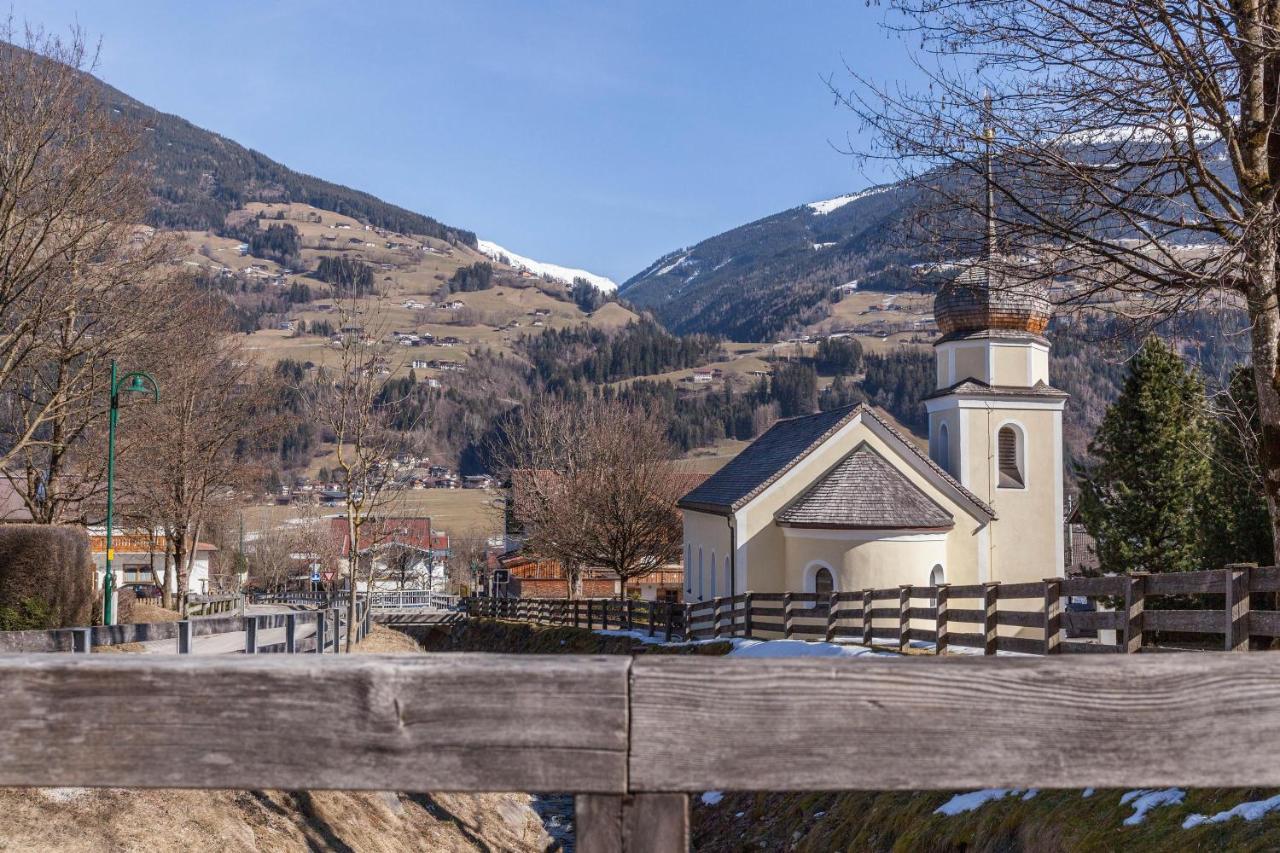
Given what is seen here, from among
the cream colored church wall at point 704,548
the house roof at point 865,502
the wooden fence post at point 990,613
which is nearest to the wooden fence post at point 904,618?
the wooden fence post at point 990,613

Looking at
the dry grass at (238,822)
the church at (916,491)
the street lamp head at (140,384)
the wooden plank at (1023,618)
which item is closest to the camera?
the dry grass at (238,822)

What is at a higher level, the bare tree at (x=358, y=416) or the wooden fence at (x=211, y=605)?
the bare tree at (x=358, y=416)

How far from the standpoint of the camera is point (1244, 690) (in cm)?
231

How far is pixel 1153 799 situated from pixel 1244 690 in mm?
6524

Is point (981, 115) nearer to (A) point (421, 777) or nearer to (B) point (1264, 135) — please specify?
(B) point (1264, 135)

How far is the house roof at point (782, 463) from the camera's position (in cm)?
3675

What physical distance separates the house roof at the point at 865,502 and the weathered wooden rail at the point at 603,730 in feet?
105

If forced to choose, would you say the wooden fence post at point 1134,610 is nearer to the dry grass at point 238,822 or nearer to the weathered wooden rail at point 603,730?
the dry grass at point 238,822

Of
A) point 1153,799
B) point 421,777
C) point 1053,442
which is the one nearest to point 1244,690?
point 421,777

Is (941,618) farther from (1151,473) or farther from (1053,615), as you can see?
(1151,473)

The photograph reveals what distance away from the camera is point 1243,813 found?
700 cm

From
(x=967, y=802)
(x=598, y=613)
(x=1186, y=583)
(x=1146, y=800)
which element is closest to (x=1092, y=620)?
(x=1186, y=583)

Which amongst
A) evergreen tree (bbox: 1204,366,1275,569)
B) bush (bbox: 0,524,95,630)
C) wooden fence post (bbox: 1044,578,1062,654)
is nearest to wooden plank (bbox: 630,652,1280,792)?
wooden fence post (bbox: 1044,578,1062,654)

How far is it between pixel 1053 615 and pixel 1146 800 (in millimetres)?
6508
